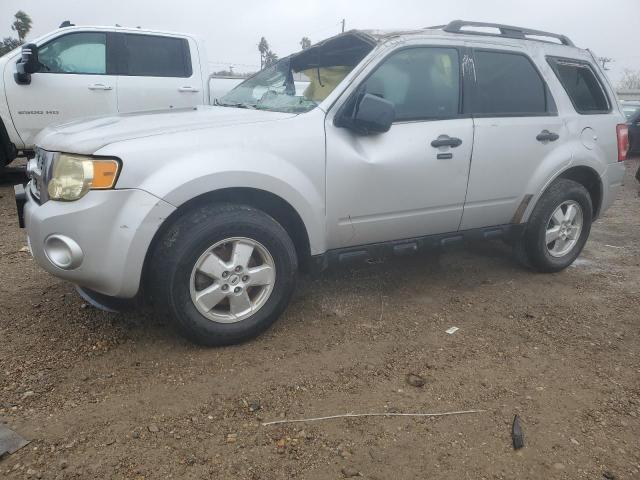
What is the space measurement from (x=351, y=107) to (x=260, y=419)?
180 centimetres

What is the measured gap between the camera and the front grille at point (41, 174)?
2.55 m

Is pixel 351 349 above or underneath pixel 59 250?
underneath

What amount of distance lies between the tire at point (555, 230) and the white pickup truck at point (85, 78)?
4523mm

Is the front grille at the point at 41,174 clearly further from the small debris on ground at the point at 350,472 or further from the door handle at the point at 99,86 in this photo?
the door handle at the point at 99,86

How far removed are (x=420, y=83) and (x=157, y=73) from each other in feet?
15.1

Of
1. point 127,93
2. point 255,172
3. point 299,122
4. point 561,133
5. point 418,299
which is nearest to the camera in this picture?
point 255,172

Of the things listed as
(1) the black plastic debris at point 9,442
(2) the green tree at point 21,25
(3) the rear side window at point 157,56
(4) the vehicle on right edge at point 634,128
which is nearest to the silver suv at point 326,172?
(1) the black plastic debris at point 9,442

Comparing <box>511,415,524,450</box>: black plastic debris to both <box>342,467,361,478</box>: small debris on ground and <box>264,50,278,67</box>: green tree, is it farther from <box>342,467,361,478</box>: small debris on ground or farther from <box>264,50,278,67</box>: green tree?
<box>264,50,278,67</box>: green tree

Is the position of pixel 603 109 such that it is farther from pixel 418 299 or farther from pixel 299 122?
pixel 299 122

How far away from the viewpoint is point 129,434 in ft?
6.80

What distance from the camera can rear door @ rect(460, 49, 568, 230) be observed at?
3.46 meters

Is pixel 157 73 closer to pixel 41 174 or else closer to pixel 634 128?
pixel 41 174

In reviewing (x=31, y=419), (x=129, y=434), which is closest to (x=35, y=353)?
(x=31, y=419)

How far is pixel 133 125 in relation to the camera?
8.71 ft
